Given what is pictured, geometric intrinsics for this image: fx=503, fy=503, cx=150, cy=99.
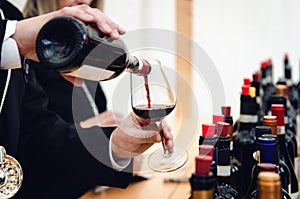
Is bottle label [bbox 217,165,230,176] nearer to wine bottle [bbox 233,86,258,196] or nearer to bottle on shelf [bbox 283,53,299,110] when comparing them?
wine bottle [bbox 233,86,258,196]

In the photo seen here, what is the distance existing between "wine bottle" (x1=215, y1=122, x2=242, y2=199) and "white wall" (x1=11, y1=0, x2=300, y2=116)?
2.33m

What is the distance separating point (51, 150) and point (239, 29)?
7.11 ft

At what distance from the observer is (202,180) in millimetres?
525

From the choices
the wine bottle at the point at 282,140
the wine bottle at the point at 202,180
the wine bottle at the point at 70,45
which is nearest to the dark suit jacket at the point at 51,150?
the wine bottle at the point at 282,140

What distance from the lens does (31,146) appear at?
1.29 meters

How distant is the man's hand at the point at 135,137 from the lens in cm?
93

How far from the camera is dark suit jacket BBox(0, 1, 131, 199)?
114cm

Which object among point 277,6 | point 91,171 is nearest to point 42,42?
point 91,171

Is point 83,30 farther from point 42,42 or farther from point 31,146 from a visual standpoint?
point 31,146

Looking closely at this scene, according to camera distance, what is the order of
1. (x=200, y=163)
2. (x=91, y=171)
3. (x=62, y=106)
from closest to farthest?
(x=200, y=163) < (x=91, y=171) < (x=62, y=106)

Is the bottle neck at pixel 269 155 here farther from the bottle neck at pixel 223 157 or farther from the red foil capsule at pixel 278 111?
the red foil capsule at pixel 278 111

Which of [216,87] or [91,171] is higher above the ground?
[216,87]

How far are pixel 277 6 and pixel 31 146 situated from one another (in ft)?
7.27

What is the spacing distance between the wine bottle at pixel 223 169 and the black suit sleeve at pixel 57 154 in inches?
15.8
